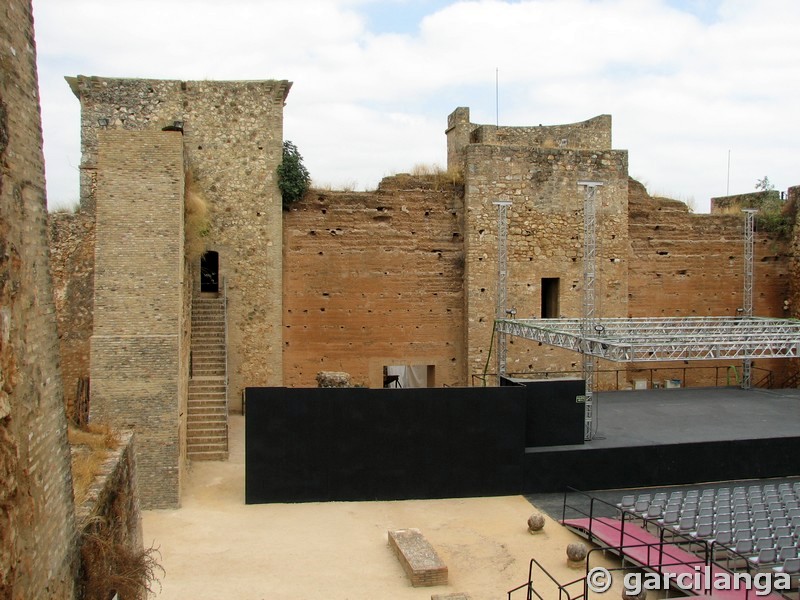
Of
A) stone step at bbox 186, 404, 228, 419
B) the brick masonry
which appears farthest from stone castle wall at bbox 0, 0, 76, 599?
the brick masonry

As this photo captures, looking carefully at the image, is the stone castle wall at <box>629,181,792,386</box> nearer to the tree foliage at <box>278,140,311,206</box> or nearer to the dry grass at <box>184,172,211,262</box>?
the tree foliage at <box>278,140,311,206</box>

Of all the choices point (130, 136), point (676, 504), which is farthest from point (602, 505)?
point (130, 136)

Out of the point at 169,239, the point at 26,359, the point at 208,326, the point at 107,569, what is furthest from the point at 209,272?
the point at 26,359

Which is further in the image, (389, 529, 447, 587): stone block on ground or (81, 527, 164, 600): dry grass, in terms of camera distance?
(389, 529, 447, 587): stone block on ground

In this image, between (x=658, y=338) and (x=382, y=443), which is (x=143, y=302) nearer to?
(x=382, y=443)

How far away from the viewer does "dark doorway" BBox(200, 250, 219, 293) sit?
17.0 m

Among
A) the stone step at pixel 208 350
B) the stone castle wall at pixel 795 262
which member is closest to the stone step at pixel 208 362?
the stone step at pixel 208 350

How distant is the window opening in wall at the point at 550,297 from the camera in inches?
711

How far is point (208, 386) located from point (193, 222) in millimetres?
3291

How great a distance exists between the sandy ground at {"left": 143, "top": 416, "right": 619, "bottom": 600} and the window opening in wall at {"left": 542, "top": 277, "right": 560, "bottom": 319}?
6663 mm

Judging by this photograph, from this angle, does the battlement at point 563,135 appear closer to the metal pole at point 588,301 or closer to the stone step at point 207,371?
the metal pole at point 588,301

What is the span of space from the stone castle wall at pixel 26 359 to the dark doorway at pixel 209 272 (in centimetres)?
1193

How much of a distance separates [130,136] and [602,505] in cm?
1016

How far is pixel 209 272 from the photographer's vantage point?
56.3 ft
